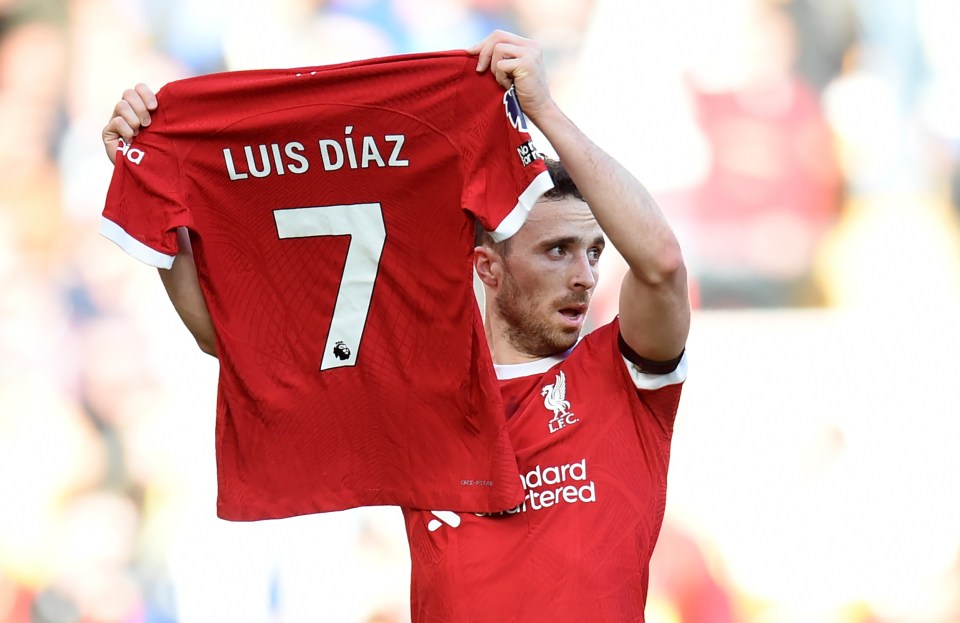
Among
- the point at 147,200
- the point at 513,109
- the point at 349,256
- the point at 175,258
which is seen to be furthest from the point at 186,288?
the point at 513,109

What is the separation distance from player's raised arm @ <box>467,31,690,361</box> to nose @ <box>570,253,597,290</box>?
0.55 feet

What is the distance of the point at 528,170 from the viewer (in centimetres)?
158

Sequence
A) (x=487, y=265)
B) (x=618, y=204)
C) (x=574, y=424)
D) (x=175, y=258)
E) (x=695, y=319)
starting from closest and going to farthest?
(x=618, y=204)
(x=574, y=424)
(x=175, y=258)
(x=487, y=265)
(x=695, y=319)

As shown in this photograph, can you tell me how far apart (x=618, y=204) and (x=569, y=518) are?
453 millimetres

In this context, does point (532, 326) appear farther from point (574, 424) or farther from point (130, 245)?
point (130, 245)

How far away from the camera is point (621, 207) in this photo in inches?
60.9

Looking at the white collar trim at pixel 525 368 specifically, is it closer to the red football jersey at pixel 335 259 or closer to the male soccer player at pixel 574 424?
the male soccer player at pixel 574 424

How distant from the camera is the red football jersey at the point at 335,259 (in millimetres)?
1665

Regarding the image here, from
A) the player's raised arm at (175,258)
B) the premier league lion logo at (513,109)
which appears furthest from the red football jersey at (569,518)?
the player's raised arm at (175,258)

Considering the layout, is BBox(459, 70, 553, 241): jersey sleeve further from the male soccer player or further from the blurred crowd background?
the blurred crowd background

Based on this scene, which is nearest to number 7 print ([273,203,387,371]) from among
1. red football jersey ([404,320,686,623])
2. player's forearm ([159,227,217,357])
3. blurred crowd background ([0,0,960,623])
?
player's forearm ([159,227,217,357])

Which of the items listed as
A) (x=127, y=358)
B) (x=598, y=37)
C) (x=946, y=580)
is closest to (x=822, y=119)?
(x=598, y=37)

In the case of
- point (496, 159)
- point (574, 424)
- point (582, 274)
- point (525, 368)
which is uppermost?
point (496, 159)

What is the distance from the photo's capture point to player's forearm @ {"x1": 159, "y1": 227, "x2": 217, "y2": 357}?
5.83 ft
